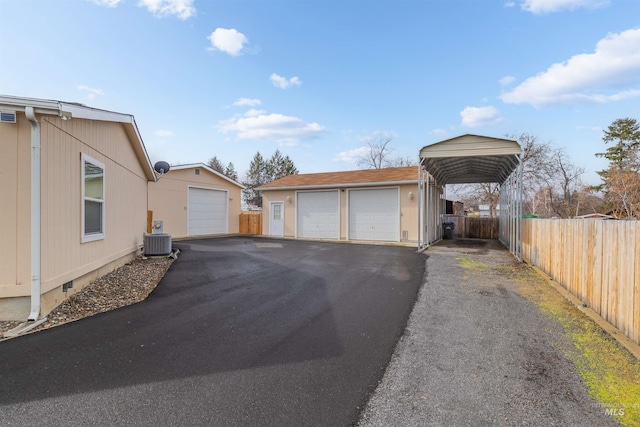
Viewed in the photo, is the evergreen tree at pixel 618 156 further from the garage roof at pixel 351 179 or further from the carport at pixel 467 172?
the garage roof at pixel 351 179

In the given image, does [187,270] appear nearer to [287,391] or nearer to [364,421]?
[287,391]

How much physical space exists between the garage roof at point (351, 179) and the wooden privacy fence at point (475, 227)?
5344 mm

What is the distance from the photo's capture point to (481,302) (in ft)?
16.7

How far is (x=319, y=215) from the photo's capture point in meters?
16.0

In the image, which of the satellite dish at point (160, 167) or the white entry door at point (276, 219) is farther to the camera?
the white entry door at point (276, 219)

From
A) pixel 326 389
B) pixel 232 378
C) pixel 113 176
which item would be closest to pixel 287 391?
pixel 326 389

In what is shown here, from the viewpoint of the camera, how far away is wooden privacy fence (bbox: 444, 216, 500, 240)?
18.2m

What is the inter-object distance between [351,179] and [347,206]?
151cm

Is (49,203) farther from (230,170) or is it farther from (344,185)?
(230,170)

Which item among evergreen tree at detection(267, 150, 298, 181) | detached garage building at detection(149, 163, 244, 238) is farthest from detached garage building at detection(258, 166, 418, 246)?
evergreen tree at detection(267, 150, 298, 181)

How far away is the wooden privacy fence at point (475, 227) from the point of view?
59.6ft

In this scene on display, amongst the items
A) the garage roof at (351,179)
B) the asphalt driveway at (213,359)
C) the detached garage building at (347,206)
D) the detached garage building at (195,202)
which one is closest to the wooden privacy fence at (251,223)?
the detached garage building at (195,202)

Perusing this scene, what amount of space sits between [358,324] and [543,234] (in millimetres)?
5810

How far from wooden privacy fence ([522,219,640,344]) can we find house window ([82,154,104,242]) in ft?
25.8
